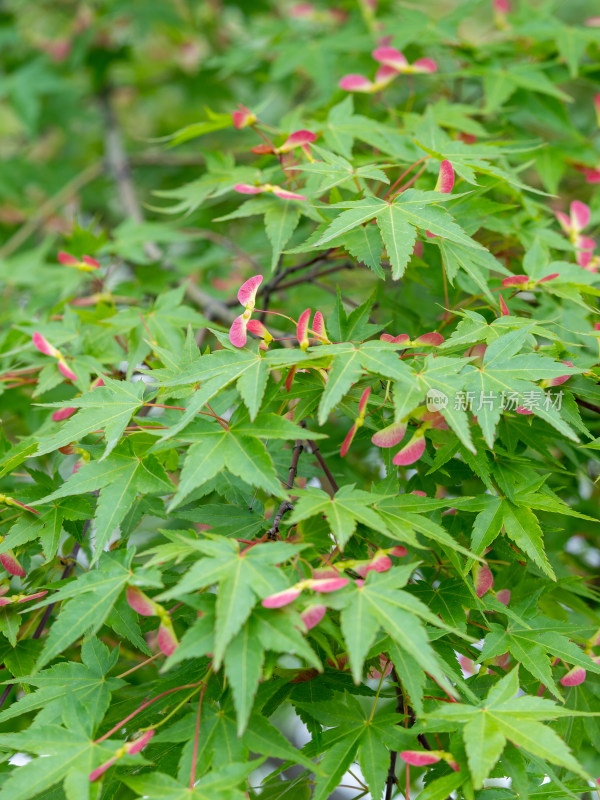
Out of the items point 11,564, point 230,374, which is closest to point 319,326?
point 230,374

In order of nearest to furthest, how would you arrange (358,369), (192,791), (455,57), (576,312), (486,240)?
(192,791) → (358,369) → (576,312) → (486,240) → (455,57)

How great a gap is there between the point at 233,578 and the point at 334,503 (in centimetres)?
17

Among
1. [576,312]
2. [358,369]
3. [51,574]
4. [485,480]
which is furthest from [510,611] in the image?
[51,574]

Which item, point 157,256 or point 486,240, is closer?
point 486,240

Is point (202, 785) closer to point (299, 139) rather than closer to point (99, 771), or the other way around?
point (99, 771)

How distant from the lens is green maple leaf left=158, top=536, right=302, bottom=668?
752 mm

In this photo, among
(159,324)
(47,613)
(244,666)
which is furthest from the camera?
(159,324)

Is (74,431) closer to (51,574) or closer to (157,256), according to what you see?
(51,574)

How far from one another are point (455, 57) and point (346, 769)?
65.9 inches

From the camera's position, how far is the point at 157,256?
2.12 m

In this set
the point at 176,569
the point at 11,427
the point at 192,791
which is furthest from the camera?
the point at 11,427

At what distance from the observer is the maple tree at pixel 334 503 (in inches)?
32.6

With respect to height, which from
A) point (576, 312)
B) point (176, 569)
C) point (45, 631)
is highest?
point (576, 312)

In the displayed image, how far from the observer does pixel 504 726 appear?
84 centimetres
